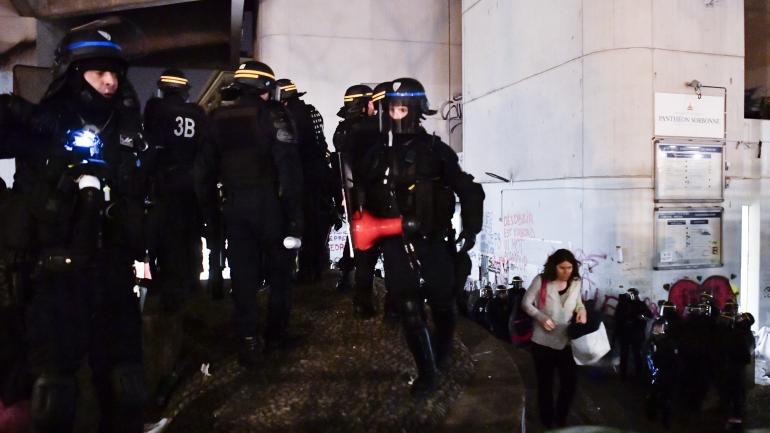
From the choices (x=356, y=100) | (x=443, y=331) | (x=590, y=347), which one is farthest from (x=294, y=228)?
(x=590, y=347)

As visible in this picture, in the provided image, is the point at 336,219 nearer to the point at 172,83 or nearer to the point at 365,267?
the point at 365,267

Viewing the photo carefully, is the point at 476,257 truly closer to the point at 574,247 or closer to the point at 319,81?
the point at 574,247

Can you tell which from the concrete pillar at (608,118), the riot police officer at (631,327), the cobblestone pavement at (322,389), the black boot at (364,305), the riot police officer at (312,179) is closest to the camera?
the cobblestone pavement at (322,389)

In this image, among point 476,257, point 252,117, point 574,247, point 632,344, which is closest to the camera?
point 252,117

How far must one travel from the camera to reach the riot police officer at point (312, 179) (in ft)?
16.3

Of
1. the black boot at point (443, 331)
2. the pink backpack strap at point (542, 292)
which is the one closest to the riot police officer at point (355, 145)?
the black boot at point (443, 331)

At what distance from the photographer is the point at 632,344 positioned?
7.04 metres

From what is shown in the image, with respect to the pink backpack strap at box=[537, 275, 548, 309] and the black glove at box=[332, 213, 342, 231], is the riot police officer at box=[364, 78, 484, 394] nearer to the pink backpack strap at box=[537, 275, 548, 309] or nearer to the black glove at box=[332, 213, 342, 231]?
the pink backpack strap at box=[537, 275, 548, 309]

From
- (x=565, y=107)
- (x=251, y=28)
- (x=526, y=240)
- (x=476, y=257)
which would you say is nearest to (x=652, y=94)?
(x=565, y=107)

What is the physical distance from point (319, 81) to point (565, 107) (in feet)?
17.0

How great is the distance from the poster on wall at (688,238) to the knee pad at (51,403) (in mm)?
7547

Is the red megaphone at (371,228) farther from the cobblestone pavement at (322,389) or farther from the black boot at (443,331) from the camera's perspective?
the cobblestone pavement at (322,389)

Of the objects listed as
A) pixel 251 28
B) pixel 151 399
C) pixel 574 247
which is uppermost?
pixel 251 28

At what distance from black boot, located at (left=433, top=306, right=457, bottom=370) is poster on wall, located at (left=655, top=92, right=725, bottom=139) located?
5571 mm
